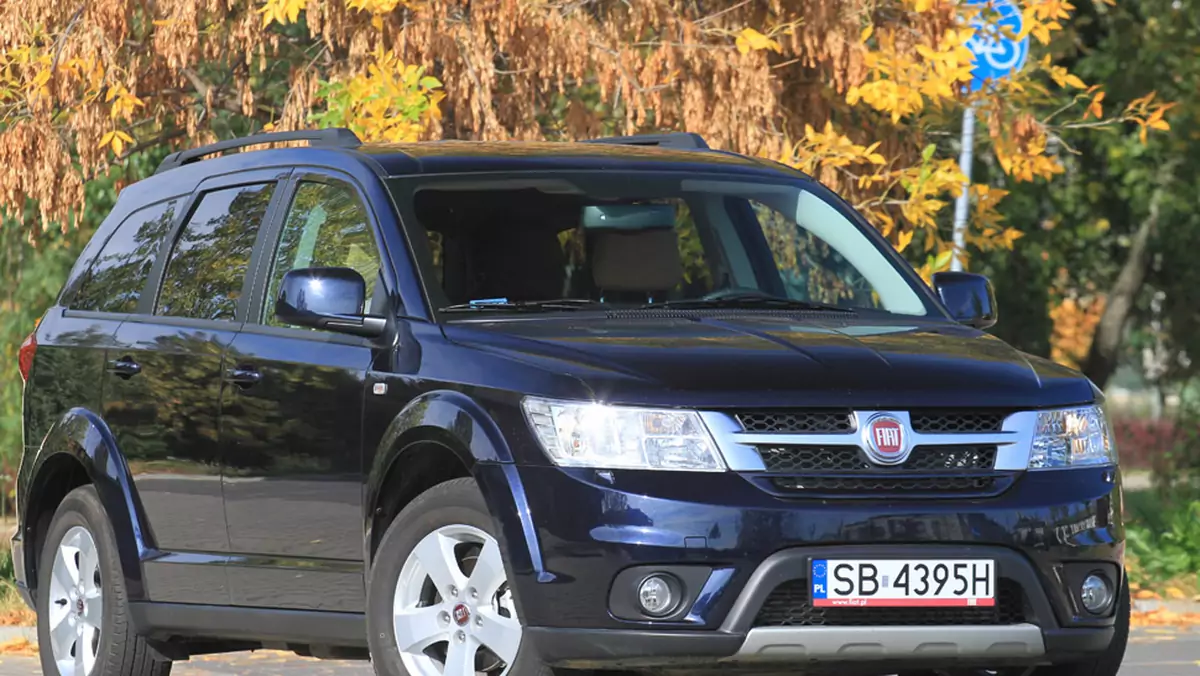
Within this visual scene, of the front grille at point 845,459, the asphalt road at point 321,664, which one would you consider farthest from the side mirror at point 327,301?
the asphalt road at point 321,664

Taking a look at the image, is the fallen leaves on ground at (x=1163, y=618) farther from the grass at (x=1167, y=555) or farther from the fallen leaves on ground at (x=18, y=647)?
the fallen leaves on ground at (x=18, y=647)

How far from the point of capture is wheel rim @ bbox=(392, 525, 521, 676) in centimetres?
640

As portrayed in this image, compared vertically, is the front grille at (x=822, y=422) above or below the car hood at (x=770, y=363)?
below

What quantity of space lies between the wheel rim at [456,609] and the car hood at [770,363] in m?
0.53

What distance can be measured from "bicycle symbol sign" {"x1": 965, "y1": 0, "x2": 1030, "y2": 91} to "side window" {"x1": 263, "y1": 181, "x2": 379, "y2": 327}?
570cm

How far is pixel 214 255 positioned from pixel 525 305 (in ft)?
5.12

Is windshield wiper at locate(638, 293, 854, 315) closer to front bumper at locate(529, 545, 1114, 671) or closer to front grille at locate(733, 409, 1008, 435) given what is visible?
front grille at locate(733, 409, 1008, 435)

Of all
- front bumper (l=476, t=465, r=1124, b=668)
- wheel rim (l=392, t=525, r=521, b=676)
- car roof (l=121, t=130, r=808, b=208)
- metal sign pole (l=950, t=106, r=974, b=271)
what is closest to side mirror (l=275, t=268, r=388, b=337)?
car roof (l=121, t=130, r=808, b=208)

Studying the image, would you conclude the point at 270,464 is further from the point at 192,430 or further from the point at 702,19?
the point at 702,19

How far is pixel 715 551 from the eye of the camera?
612 centimetres

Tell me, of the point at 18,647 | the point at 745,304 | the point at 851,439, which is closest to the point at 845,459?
the point at 851,439

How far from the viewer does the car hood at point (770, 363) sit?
6.26 meters

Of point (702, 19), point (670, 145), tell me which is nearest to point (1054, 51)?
point (702, 19)

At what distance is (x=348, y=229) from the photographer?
7605mm
